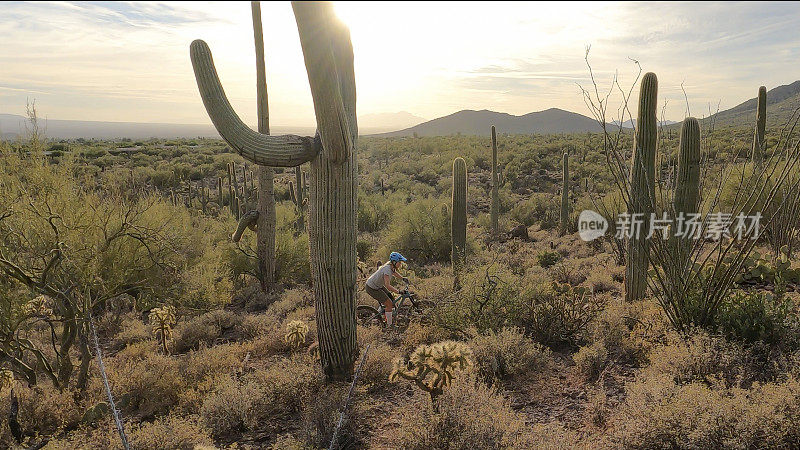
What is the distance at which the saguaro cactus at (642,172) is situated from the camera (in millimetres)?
7672

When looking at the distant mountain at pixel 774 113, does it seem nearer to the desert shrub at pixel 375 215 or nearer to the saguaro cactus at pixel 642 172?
the saguaro cactus at pixel 642 172

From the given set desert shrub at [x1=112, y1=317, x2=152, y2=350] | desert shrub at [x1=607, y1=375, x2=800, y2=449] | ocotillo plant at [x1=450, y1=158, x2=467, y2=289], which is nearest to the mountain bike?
ocotillo plant at [x1=450, y1=158, x2=467, y2=289]

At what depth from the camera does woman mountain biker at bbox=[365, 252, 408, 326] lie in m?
7.31

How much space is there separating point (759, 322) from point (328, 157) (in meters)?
5.67

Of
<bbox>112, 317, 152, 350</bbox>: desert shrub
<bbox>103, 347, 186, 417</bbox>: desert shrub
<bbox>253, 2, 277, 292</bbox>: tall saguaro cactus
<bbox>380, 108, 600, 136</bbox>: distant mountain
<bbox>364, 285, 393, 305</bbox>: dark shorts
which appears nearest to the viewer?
<bbox>103, 347, 186, 417</bbox>: desert shrub

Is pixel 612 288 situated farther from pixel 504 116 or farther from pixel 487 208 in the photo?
pixel 504 116

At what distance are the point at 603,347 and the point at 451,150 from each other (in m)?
32.2

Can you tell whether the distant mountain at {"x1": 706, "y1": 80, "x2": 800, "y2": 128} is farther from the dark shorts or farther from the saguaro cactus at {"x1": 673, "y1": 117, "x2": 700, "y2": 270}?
the dark shorts

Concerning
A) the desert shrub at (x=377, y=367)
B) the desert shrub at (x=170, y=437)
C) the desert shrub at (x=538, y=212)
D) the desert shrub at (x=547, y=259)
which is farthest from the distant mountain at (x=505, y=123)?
the desert shrub at (x=170, y=437)

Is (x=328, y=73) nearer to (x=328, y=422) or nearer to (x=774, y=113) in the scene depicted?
(x=328, y=422)

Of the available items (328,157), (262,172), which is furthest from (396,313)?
(262,172)

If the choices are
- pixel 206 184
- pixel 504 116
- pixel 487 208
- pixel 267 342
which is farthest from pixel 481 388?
pixel 504 116

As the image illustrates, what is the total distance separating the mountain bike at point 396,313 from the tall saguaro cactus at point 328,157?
1916mm

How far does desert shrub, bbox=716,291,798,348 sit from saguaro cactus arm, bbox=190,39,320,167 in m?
5.74
